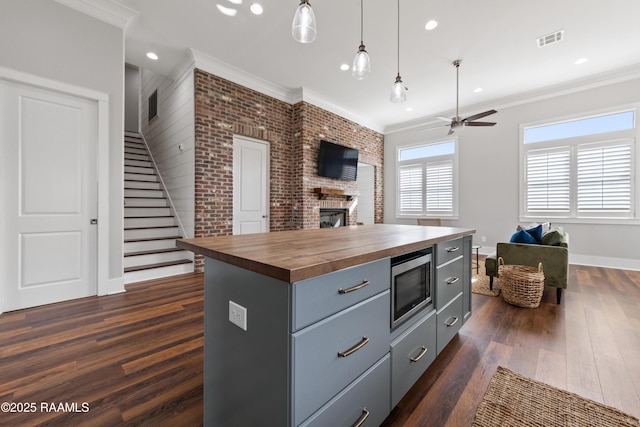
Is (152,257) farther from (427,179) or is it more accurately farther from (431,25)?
(427,179)

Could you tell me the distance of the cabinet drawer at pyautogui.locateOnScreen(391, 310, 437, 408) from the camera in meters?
1.33

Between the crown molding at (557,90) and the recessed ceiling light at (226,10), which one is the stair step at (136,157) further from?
the crown molding at (557,90)

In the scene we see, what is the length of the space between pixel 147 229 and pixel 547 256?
561 centimetres

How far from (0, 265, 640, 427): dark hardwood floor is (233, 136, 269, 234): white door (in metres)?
1.97

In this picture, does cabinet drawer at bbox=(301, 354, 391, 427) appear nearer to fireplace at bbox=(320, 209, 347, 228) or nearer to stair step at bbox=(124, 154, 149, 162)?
fireplace at bbox=(320, 209, 347, 228)

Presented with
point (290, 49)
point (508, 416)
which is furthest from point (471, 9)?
point (508, 416)

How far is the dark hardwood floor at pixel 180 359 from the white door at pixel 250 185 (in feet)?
6.46

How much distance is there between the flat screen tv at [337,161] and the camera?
221 inches

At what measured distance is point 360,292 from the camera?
1.09m

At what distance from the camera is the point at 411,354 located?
1471mm

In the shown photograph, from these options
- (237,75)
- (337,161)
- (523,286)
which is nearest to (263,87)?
(237,75)

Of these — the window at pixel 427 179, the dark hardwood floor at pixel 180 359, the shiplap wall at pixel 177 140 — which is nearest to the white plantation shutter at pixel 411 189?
Answer: the window at pixel 427 179

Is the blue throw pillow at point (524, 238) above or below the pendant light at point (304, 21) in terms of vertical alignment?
below

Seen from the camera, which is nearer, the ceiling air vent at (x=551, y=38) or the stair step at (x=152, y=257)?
the ceiling air vent at (x=551, y=38)
